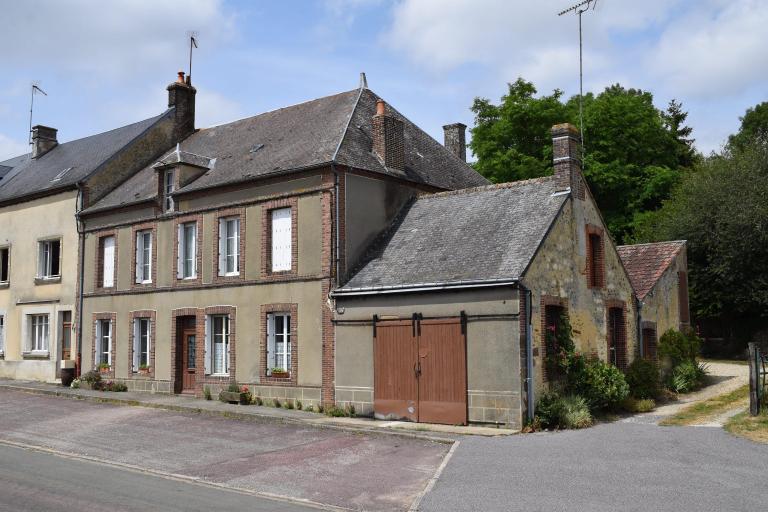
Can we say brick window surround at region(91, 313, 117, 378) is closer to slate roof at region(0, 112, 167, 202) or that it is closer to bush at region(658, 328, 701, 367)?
slate roof at region(0, 112, 167, 202)

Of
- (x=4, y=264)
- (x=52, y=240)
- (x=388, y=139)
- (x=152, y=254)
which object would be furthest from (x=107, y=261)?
(x=388, y=139)

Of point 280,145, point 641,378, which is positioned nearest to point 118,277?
point 280,145

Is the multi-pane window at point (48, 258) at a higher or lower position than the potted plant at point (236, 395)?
higher

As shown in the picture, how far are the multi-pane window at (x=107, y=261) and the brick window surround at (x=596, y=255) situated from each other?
1456cm

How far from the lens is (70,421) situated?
16469 millimetres

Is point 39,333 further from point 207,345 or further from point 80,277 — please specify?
point 207,345

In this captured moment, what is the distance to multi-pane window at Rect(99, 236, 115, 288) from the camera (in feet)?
77.6

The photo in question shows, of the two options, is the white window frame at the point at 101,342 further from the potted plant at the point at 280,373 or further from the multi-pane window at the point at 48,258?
the potted plant at the point at 280,373

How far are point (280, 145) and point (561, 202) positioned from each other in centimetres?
838

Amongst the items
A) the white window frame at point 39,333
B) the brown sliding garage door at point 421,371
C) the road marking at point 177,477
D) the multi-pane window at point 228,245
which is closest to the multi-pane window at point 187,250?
the multi-pane window at point 228,245

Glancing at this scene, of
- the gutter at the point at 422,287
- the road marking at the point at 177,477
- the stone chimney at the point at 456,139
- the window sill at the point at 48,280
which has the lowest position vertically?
the road marking at the point at 177,477

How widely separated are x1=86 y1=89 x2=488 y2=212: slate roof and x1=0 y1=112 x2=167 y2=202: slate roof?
1727mm

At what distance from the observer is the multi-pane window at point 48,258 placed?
84.8 ft

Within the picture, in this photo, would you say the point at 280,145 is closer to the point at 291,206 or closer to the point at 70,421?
the point at 291,206
